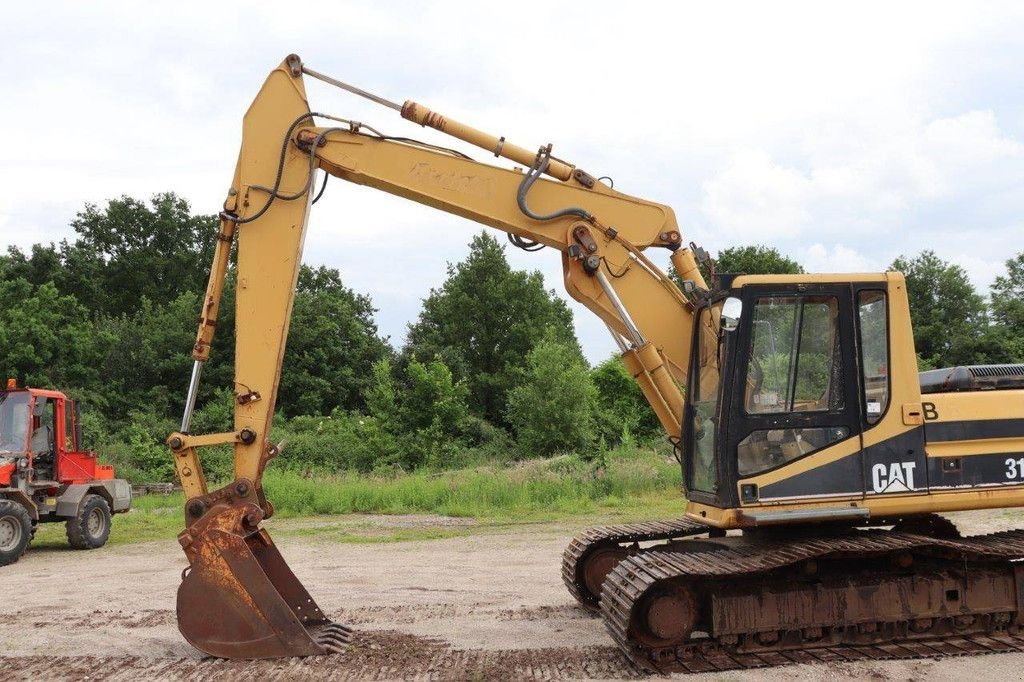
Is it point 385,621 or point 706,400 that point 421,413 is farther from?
point 706,400

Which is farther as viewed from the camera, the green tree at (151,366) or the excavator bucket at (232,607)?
the green tree at (151,366)

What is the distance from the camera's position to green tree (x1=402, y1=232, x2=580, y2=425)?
152 feet

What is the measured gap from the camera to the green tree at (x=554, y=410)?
31062 millimetres

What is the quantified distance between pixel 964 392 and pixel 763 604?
2.36 metres

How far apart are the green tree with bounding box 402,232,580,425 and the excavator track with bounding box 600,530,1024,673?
3825cm

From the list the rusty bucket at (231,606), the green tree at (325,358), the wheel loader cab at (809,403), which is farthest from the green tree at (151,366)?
the wheel loader cab at (809,403)

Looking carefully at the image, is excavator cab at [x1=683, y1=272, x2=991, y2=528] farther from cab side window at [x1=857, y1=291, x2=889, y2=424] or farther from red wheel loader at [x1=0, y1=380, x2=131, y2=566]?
red wheel loader at [x1=0, y1=380, x2=131, y2=566]

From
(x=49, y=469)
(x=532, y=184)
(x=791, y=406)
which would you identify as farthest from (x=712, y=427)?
(x=49, y=469)

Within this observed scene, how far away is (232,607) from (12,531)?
327 inches

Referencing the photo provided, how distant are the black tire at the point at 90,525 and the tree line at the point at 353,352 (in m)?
11.2

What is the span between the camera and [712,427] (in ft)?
24.0

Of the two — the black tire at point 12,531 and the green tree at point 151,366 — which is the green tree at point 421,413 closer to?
the green tree at point 151,366

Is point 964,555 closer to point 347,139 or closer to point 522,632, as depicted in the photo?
point 522,632

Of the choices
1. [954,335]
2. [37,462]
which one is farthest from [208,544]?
[954,335]
